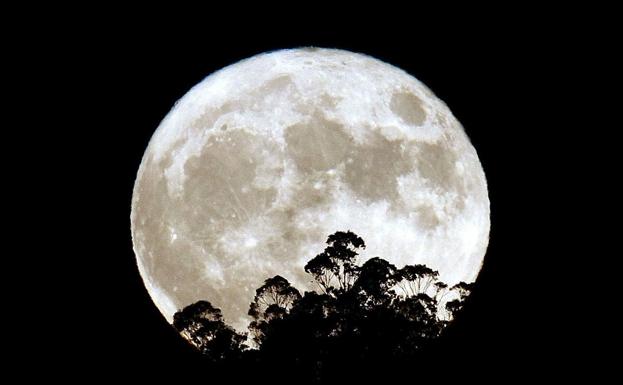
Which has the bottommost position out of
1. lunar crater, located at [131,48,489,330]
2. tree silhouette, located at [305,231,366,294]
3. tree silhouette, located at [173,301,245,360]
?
tree silhouette, located at [173,301,245,360]

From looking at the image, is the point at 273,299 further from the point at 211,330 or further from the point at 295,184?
the point at 295,184

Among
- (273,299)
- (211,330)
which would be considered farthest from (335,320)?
(211,330)

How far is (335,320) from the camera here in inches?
686

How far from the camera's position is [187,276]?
1809 cm

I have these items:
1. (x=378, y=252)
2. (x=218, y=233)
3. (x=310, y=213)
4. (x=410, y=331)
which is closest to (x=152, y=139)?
(x=218, y=233)

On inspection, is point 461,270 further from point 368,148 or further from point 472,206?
point 368,148

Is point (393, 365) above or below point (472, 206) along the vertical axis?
below

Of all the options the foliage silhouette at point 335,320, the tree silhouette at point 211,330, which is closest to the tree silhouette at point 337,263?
the foliage silhouette at point 335,320

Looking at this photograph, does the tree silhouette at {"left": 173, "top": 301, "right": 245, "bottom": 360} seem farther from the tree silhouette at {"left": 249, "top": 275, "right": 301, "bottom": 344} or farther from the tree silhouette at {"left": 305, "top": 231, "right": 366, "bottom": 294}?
the tree silhouette at {"left": 305, "top": 231, "right": 366, "bottom": 294}

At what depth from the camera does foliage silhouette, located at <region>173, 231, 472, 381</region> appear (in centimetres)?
1720

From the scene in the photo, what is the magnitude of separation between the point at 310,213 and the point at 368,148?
2.04 m

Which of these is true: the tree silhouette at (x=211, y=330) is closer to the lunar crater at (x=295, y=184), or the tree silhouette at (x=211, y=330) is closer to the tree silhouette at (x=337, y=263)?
the lunar crater at (x=295, y=184)

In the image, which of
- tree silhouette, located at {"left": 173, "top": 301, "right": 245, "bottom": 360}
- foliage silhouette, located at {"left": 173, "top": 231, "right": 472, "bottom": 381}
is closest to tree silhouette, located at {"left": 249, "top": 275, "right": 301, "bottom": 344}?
foliage silhouette, located at {"left": 173, "top": 231, "right": 472, "bottom": 381}

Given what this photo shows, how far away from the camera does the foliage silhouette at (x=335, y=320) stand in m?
17.2
